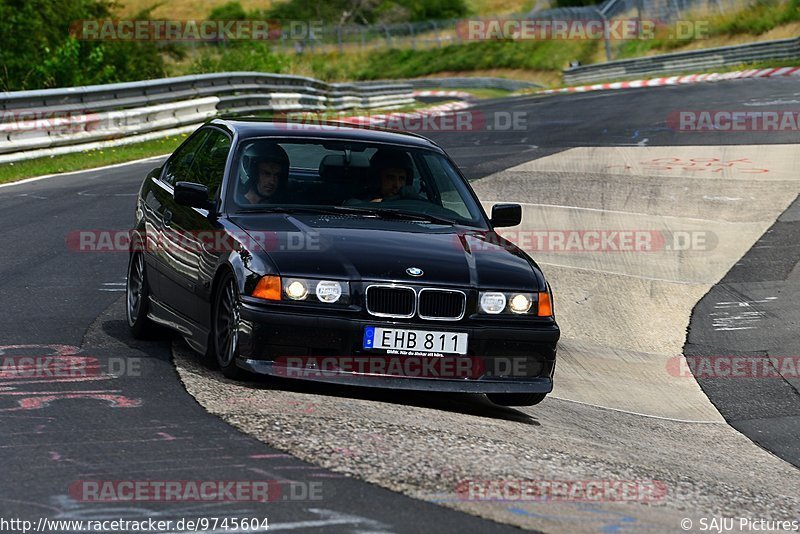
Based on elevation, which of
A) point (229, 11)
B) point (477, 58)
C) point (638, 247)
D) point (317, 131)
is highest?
point (317, 131)

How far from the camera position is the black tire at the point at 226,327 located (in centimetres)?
729

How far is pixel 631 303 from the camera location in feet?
40.7

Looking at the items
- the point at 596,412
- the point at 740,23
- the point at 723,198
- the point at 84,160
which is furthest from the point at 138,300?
the point at 740,23

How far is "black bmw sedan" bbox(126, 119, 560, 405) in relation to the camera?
712 centimetres

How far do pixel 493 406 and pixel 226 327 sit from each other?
1.69 metres

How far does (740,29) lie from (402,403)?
52028mm

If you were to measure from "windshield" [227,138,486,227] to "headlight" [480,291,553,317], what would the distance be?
1081mm

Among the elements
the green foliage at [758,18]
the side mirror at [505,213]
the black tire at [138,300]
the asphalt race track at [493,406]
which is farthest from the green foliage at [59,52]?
the green foliage at [758,18]

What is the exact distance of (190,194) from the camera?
8031mm

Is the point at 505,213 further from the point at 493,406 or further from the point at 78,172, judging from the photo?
the point at 78,172

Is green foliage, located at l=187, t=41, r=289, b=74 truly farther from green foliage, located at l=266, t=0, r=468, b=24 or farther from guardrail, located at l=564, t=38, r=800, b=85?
green foliage, located at l=266, t=0, r=468, b=24

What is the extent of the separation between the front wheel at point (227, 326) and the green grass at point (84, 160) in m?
11.2

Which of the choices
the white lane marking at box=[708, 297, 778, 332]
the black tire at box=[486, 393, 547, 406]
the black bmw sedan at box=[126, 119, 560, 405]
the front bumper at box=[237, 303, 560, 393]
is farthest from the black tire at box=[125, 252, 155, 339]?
the white lane marking at box=[708, 297, 778, 332]

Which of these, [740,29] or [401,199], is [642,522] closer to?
[401,199]
